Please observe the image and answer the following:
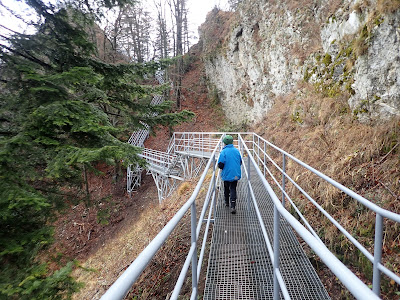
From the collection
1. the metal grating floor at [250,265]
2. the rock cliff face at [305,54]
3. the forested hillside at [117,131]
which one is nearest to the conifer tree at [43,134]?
the forested hillside at [117,131]

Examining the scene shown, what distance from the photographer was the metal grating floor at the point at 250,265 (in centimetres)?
240

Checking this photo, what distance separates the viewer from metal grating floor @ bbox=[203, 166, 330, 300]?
7.87 ft

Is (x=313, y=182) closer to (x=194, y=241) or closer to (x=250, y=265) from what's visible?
(x=250, y=265)

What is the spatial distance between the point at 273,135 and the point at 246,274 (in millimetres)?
8000

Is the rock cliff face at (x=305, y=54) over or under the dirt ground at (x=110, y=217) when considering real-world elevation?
over

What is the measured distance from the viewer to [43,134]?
3.58m

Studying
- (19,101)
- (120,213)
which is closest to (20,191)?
(19,101)

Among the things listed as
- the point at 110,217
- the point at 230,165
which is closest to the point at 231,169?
the point at 230,165

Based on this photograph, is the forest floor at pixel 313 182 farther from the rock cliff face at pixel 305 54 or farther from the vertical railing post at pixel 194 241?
the vertical railing post at pixel 194 241

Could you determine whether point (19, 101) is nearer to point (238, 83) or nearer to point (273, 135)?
point (273, 135)

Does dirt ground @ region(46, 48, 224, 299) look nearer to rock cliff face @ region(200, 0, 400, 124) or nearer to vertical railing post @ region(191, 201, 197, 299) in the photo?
rock cliff face @ region(200, 0, 400, 124)

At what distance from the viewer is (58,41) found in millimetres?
4695

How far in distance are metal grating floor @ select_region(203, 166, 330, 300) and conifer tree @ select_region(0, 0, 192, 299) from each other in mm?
1854

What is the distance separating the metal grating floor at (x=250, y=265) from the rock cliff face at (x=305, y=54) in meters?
3.48
